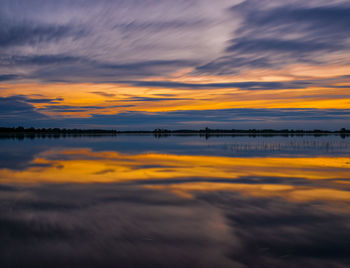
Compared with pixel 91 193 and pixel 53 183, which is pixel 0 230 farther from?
pixel 53 183

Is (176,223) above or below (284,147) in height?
below

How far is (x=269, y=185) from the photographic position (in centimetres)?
1603

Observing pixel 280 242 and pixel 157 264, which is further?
pixel 280 242

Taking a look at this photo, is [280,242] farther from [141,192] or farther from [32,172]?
[32,172]

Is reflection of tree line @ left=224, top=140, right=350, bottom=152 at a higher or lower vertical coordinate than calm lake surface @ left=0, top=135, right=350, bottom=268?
higher

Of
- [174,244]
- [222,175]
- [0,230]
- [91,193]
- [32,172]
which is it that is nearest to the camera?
[174,244]

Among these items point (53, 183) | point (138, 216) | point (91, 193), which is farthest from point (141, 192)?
point (53, 183)

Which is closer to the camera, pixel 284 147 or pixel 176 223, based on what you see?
pixel 176 223

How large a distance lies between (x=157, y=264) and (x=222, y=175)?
13.1m

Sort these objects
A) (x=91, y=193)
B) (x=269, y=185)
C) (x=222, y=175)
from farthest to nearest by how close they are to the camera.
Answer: (x=222, y=175), (x=269, y=185), (x=91, y=193)

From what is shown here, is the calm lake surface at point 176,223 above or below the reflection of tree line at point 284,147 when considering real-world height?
below

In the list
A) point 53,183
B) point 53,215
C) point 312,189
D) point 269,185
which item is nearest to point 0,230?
point 53,215

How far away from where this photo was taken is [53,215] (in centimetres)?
1069

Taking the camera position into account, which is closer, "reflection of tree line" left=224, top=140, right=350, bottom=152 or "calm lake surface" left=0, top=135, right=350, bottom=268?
"calm lake surface" left=0, top=135, right=350, bottom=268
